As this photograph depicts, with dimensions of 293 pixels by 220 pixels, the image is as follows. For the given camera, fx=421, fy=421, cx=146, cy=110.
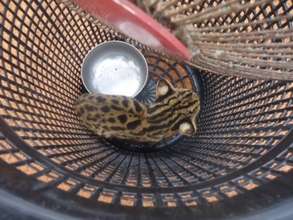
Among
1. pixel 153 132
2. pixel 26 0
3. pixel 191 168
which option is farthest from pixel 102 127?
pixel 26 0

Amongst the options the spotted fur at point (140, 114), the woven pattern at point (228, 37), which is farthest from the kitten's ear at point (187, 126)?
the woven pattern at point (228, 37)

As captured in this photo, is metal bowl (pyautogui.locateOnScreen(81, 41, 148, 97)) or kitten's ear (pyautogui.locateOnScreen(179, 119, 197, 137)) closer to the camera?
kitten's ear (pyautogui.locateOnScreen(179, 119, 197, 137))

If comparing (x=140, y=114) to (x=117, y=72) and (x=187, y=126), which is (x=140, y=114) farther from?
(x=117, y=72)

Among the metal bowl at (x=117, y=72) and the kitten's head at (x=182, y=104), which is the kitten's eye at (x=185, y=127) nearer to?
the kitten's head at (x=182, y=104)

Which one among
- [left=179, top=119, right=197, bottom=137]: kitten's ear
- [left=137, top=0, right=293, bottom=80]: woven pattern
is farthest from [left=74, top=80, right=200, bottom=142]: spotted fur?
[left=137, top=0, right=293, bottom=80]: woven pattern

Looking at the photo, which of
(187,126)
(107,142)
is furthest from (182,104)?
(107,142)

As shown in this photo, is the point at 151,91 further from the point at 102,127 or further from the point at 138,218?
the point at 138,218

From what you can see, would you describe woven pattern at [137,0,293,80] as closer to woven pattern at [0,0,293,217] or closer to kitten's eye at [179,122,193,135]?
woven pattern at [0,0,293,217]
